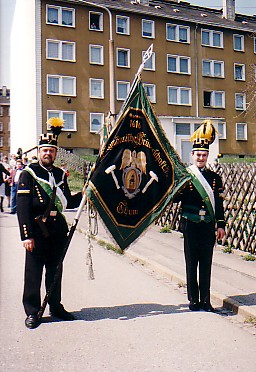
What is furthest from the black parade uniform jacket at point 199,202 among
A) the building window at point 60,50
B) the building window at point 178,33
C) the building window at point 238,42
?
the building window at point 238,42

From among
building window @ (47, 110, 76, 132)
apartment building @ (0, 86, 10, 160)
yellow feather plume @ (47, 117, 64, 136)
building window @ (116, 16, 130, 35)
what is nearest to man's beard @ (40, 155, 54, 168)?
yellow feather plume @ (47, 117, 64, 136)

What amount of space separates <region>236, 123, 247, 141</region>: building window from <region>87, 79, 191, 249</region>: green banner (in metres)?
40.2

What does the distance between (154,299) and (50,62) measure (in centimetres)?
3378

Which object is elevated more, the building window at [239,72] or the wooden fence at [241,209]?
the building window at [239,72]

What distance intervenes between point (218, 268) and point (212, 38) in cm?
3999

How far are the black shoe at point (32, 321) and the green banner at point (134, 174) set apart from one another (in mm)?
1352

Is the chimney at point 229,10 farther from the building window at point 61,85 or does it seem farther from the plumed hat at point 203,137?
the plumed hat at point 203,137

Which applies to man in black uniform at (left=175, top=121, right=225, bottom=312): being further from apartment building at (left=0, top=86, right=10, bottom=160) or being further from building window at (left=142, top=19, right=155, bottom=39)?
apartment building at (left=0, top=86, right=10, bottom=160)

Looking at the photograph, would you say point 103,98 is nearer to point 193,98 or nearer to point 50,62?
point 50,62

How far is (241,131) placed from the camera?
46.1 metres

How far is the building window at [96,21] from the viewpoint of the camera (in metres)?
40.6

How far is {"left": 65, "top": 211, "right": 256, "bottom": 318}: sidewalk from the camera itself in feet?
22.6

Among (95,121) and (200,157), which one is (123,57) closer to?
(95,121)

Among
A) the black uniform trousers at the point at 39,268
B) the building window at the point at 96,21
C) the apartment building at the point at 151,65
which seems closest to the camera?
→ the black uniform trousers at the point at 39,268
